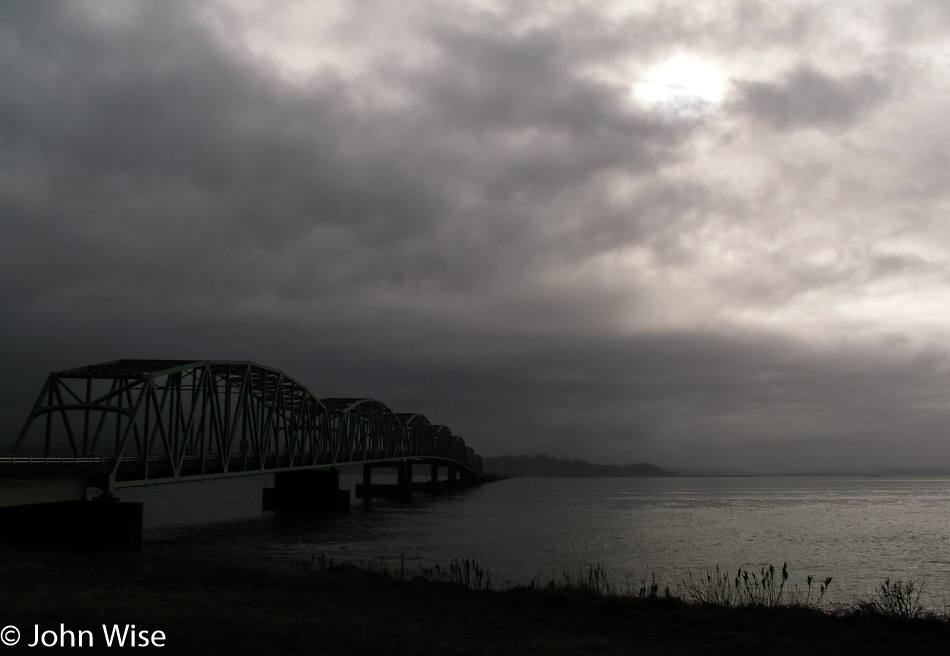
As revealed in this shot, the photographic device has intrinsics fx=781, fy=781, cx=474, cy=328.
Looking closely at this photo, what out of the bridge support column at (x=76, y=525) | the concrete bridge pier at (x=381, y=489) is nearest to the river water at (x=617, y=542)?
the bridge support column at (x=76, y=525)

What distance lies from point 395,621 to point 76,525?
3736 centimetres

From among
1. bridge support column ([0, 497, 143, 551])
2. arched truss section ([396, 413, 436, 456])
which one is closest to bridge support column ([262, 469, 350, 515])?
arched truss section ([396, 413, 436, 456])

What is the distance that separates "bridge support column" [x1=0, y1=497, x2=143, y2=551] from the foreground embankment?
21731mm

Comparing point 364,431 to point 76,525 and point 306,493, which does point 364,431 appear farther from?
point 76,525

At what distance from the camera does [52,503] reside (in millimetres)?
50375

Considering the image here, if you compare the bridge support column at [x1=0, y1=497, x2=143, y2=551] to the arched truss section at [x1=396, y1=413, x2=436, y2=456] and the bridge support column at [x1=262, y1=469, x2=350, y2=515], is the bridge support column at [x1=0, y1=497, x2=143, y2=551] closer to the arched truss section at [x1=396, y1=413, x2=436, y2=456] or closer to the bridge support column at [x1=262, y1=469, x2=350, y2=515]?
the bridge support column at [x1=262, y1=469, x2=350, y2=515]

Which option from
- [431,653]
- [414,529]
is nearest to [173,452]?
[414,529]

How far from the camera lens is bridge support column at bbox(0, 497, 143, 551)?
47656mm

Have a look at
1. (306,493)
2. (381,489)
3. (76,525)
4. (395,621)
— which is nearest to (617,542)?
(76,525)

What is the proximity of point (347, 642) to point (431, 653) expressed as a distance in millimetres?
2271

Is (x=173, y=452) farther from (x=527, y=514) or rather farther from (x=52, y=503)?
(x=527, y=514)

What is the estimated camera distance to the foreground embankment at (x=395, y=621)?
740 inches

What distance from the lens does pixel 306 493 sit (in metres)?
122

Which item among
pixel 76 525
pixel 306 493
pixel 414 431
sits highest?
pixel 414 431
